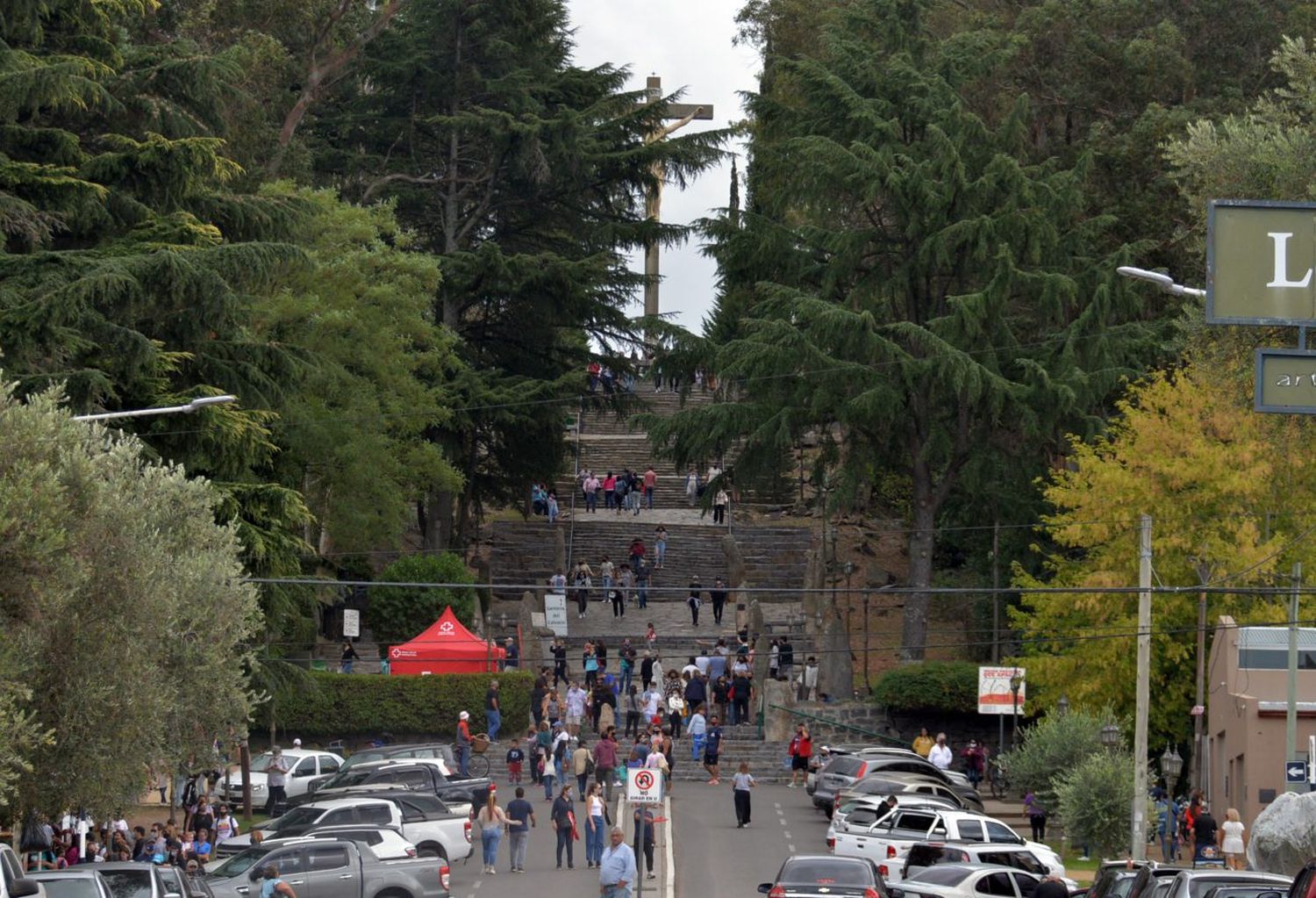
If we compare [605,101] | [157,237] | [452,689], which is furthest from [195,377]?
[605,101]

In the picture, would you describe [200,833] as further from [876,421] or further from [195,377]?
[876,421]

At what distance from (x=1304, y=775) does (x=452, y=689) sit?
20324 millimetres

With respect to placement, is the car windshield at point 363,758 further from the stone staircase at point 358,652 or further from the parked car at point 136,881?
the parked car at point 136,881

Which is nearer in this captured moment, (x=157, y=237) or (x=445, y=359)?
(x=157, y=237)

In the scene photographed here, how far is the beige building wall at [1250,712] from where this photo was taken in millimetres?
36812

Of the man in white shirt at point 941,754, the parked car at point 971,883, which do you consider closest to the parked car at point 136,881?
the parked car at point 971,883

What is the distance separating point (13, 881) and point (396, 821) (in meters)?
11.6

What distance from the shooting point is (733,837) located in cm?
3475

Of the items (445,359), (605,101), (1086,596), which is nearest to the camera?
(1086,596)

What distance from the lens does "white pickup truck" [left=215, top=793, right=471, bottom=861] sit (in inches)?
1169

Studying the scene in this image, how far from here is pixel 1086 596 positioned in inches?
1709

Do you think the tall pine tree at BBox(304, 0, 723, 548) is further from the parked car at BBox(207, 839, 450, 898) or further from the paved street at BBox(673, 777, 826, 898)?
the parked car at BBox(207, 839, 450, 898)

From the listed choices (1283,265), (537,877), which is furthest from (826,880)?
(1283,265)

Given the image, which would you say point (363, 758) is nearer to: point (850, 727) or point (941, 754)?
point (941, 754)
